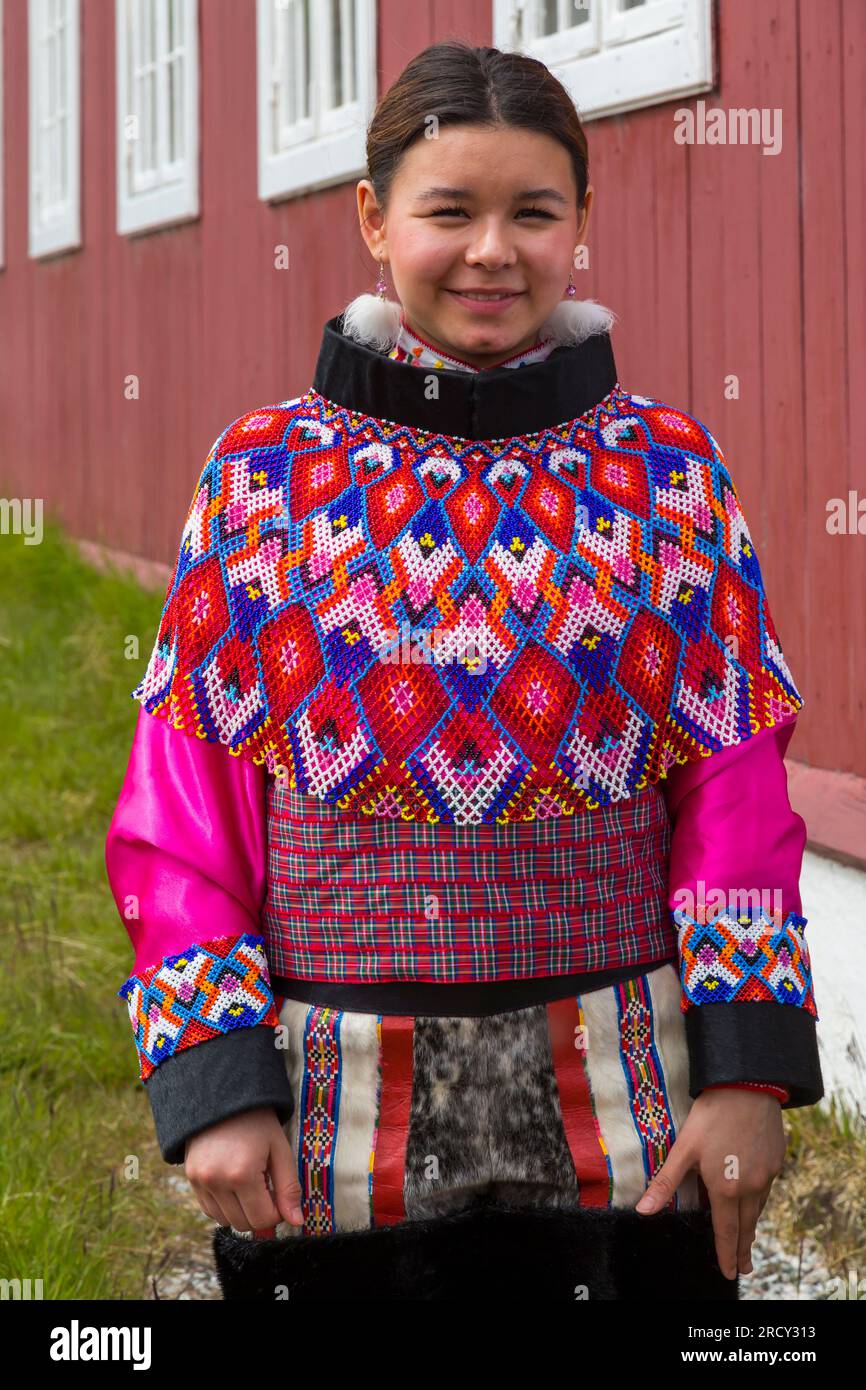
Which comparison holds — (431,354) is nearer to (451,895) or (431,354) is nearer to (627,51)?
(451,895)

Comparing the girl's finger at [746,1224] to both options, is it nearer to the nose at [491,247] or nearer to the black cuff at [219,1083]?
the black cuff at [219,1083]

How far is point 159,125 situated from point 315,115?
2.02 m

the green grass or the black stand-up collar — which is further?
the green grass

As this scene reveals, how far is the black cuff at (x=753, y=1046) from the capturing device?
1773 mm

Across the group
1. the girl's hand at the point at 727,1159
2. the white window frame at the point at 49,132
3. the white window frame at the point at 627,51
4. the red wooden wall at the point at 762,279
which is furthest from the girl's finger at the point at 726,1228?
the white window frame at the point at 49,132

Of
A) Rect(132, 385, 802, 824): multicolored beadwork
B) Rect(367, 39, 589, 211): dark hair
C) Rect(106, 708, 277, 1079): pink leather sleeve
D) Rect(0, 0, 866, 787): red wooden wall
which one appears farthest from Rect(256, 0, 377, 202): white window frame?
Rect(106, 708, 277, 1079): pink leather sleeve

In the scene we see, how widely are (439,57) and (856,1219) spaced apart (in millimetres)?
2315

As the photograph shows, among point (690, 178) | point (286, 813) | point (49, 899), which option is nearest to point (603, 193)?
point (690, 178)

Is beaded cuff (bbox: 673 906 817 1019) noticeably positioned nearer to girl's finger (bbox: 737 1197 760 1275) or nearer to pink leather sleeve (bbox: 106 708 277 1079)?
girl's finger (bbox: 737 1197 760 1275)

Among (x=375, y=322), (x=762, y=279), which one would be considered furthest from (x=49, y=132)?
(x=375, y=322)

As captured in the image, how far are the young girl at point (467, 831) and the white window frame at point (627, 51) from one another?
6.69ft

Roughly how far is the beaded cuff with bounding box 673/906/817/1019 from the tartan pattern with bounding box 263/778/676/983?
0.06 meters

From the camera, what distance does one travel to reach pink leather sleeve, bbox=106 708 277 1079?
177cm
